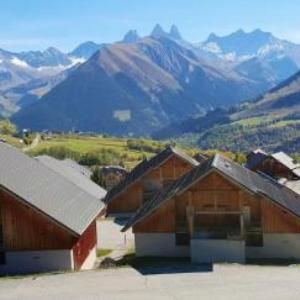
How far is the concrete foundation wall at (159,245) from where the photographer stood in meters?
41.8

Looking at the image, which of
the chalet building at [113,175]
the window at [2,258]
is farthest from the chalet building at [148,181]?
the chalet building at [113,175]

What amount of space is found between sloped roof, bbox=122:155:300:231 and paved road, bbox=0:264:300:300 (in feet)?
17.9

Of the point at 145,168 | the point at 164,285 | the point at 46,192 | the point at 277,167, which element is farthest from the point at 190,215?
the point at 277,167

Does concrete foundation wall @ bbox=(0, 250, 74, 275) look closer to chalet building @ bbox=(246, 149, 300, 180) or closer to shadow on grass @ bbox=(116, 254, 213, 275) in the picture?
shadow on grass @ bbox=(116, 254, 213, 275)

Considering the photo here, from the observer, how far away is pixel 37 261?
123ft

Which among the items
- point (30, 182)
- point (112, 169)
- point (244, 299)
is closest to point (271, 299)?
point (244, 299)

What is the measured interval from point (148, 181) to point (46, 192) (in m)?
28.0

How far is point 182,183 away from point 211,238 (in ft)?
14.6

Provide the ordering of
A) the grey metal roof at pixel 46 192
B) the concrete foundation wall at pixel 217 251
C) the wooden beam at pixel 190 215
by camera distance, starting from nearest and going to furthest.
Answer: the grey metal roof at pixel 46 192, the concrete foundation wall at pixel 217 251, the wooden beam at pixel 190 215

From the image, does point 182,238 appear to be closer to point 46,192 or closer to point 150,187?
point 46,192

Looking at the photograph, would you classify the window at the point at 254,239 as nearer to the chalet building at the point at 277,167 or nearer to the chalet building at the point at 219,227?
the chalet building at the point at 219,227

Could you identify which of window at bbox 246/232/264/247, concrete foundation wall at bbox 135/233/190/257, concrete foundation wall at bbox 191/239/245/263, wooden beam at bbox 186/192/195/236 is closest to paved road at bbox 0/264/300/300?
concrete foundation wall at bbox 191/239/245/263

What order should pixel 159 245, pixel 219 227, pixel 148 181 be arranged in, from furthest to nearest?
pixel 148 181 → pixel 219 227 → pixel 159 245

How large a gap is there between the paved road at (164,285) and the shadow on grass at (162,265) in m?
0.80
